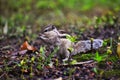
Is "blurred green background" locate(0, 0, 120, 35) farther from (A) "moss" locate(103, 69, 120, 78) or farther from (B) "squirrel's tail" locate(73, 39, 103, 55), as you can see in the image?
(A) "moss" locate(103, 69, 120, 78)

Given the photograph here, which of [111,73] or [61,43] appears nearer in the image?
[111,73]

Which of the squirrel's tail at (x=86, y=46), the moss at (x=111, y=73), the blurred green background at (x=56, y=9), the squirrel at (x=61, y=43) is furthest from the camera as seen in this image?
the blurred green background at (x=56, y=9)

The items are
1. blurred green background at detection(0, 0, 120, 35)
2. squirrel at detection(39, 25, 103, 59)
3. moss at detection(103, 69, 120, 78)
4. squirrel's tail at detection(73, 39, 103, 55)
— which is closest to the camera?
moss at detection(103, 69, 120, 78)

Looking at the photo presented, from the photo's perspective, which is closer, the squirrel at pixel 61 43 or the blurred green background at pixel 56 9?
the squirrel at pixel 61 43

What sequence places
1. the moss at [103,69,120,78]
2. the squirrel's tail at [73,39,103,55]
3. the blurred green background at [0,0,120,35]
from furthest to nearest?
the blurred green background at [0,0,120,35]
the squirrel's tail at [73,39,103,55]
the moss at [103,69,120,78]

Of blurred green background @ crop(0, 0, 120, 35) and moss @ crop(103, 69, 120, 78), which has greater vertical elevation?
blurred green background @ crop(0, 0, 120, 35)

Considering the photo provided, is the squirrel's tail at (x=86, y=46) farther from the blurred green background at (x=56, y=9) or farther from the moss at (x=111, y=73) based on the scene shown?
the blurred green background at (x=56, y=9)

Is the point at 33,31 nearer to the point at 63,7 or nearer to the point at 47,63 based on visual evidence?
the point at 47,63

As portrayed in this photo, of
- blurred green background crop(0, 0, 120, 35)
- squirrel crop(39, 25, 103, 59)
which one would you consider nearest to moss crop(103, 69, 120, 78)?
squirrel crop(39, 25, 103, 59)

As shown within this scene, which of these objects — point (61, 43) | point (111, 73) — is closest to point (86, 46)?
point (61, 43)

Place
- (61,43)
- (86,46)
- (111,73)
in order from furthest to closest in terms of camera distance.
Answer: (86,46) < (61,43) < (111,73)

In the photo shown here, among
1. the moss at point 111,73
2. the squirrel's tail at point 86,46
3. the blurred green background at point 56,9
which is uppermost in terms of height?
the blurred green background at point 56,9

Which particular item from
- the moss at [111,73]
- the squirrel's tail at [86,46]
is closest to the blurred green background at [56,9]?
the squirrel's tail at [86,46]

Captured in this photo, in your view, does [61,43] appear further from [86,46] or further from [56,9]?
[56,9]
